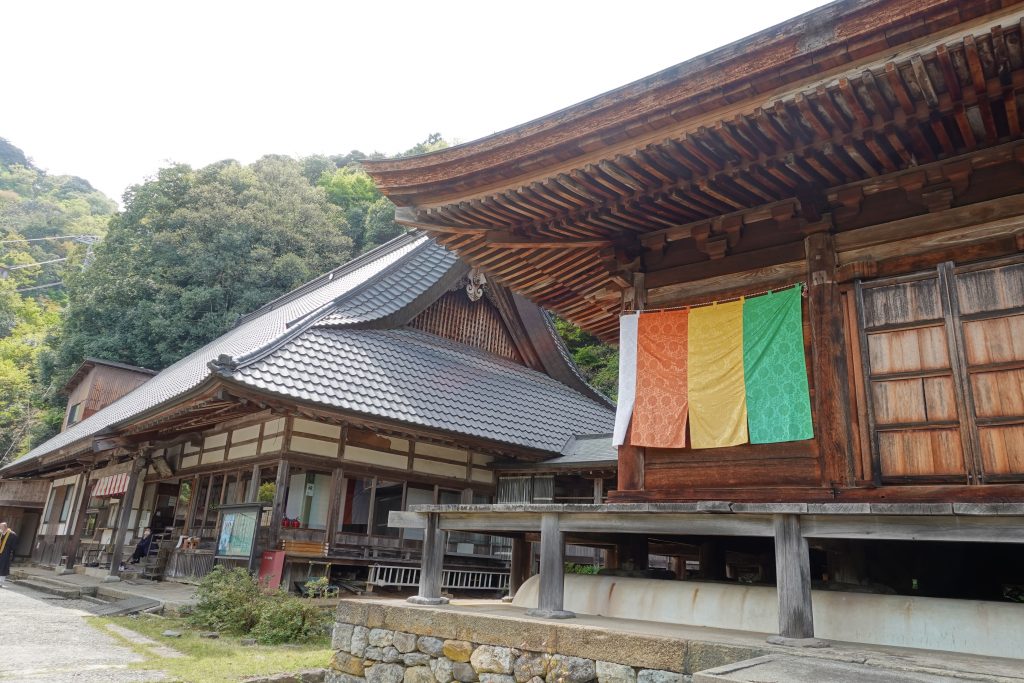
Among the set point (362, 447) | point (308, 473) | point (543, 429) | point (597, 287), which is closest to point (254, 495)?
point (308, 473)

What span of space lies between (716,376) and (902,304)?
1.43 metres

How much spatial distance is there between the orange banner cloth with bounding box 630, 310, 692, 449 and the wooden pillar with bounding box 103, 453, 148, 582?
12.3 m

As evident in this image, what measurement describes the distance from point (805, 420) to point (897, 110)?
2.16 meters

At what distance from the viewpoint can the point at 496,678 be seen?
13.7 feet

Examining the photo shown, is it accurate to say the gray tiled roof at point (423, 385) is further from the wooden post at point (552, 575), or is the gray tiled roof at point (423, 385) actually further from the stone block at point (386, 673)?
the wooden post at point (552, 575)

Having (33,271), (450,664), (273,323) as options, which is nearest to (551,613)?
(450,664)

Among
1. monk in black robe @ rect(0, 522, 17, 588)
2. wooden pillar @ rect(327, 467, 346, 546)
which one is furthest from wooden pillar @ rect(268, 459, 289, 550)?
monk in black robe @ rect(0, 522, 17, 588)

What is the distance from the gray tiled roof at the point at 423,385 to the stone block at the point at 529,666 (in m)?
6.54

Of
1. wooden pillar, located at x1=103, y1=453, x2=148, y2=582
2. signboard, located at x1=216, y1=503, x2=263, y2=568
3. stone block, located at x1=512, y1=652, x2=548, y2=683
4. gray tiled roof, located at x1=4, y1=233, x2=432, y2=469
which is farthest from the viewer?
gray tiled roof, located at x1=4, y1=233, x2=432, y2=469

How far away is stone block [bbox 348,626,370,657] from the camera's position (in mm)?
5102

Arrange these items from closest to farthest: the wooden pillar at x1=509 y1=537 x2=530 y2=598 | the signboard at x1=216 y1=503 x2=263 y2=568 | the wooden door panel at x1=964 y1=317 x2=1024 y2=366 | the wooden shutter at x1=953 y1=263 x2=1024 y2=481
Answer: the wooden shutter at x1=953 y1=263 x2=1024 y2=481 < the wooden door panel at x1=964 y1=317 x2=1024 y2=366 < the wooden pillar at x1=509 y1=537 x2=530 y2=598 < the signboard at x1=216 y1=503 x2=263 y2=568

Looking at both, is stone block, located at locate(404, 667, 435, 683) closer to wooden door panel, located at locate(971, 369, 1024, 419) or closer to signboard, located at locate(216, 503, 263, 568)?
wooden door panel, located at locate(971, 369, 1024, 419)

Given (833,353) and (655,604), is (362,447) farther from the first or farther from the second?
(833,353)

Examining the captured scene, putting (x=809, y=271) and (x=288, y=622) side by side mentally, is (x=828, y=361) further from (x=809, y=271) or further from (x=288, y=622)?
(x=288, y=622)
